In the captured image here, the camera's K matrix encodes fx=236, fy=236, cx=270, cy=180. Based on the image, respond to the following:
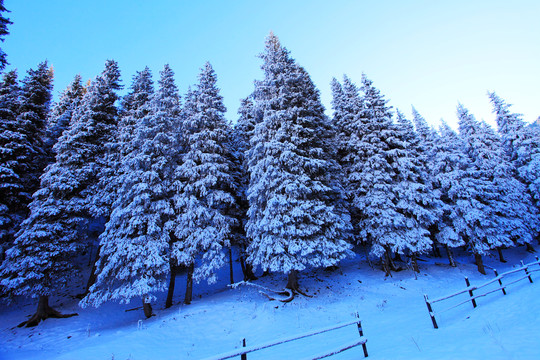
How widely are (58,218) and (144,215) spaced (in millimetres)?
6761

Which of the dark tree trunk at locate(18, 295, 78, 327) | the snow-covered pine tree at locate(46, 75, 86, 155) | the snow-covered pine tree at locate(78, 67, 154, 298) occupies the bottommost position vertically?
the dark tree trunk at locate(18, 295, 78, 327)

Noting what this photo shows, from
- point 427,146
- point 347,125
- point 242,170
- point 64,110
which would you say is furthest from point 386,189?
point 64,110

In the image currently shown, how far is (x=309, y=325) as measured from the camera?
11.9 metres

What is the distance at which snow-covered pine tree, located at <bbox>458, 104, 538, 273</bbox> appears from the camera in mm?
21422

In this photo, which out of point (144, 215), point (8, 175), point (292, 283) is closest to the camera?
point (144, 215)

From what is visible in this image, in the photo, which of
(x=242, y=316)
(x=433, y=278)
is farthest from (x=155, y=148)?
(x=433, y=278)

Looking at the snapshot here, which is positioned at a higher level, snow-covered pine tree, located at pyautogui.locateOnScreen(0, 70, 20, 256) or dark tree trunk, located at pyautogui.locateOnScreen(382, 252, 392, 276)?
snow-covered pine tree, located at pyautogui.locateOnScreen(0, 70, 20, 256)

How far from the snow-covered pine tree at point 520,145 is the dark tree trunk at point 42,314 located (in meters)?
45.7

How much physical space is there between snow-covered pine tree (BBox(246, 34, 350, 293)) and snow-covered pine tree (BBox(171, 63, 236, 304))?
7.53 feet

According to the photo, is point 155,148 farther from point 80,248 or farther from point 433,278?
point 433,278

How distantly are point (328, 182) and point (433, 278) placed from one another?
11.9 meters

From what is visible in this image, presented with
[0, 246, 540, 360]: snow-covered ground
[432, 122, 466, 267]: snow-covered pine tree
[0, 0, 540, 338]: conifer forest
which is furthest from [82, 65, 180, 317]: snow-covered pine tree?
[432, 122, 466, 267]: snow-covered pine tree

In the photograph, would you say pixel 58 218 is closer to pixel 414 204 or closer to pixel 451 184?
pixel 414 204

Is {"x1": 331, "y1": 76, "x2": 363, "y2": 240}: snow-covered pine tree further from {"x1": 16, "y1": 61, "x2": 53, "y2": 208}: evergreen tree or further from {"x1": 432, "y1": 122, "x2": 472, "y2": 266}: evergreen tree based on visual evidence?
{"x1": 16, "y1": 61, "x2": 53, "y2": 208}: evergreen tree
